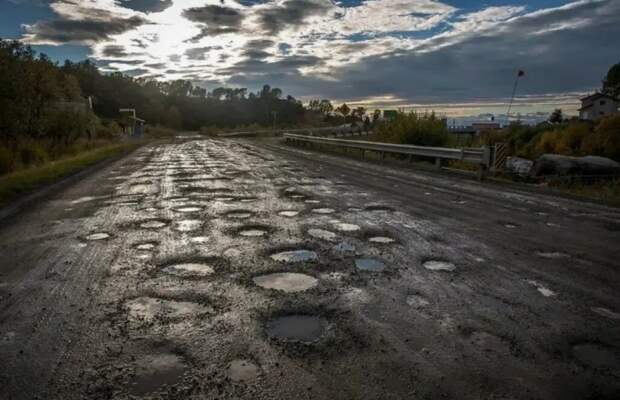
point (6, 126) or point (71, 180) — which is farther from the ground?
point (6, 126)

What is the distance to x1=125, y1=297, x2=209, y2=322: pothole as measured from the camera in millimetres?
3400

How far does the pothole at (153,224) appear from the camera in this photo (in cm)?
648

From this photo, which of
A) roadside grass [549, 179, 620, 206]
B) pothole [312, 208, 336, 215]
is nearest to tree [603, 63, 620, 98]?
roadside grass [549, 179, 620, 206]

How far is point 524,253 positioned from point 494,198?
463 centimetres

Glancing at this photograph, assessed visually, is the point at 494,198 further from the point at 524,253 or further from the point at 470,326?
the point at 470,326

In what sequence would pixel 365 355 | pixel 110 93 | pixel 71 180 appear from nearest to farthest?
pixel 365 355
pixel 71 180
pixel 110 93

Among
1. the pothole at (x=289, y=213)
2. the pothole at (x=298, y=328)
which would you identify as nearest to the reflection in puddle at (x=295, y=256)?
the pothole at (x=298, y=328)

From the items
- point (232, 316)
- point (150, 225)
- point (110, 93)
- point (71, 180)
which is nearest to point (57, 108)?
point (71, 180)

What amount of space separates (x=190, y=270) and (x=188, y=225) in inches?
85.8

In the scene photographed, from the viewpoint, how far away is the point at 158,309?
11.6 feet

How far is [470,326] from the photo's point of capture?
10.8 feet

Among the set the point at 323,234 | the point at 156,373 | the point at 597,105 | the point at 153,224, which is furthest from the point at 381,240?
the point at 597,105

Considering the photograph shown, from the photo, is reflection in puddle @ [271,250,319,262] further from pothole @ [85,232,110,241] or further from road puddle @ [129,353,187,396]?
pothole @ [85,232,110,241]

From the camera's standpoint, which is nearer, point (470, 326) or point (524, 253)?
point (470, 326)
